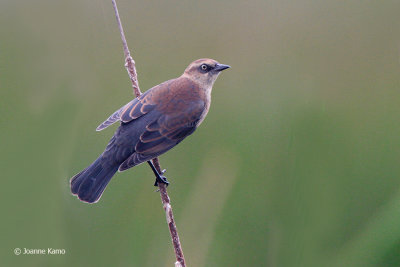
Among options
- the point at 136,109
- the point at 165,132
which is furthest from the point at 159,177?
the point at 136,109

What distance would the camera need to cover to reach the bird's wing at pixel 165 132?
3.00 metres

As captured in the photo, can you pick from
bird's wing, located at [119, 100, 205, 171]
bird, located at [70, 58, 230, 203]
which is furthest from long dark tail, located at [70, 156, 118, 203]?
bird's wing, located at [119, 100, 205, 171]

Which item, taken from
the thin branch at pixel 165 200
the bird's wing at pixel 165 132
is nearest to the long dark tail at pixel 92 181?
the bird's wing at pixel 165 132

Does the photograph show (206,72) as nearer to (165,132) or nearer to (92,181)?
(165,132)

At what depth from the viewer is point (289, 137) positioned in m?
4.01

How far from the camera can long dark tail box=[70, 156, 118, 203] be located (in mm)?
2961

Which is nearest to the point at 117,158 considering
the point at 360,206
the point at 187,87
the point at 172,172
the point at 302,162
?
the point at 172,172

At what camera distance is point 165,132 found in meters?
3.16

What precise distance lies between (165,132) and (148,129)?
118 mm

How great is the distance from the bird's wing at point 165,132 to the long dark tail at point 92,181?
0.20 metres

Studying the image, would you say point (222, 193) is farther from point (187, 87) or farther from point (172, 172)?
point (187, 87)

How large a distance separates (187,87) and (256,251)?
49.9 inches

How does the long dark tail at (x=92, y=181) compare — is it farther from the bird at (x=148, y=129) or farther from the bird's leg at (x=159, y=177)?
the bird's leg at (x=159, y=177)

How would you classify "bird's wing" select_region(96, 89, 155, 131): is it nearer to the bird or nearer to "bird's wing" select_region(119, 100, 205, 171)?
the bird
